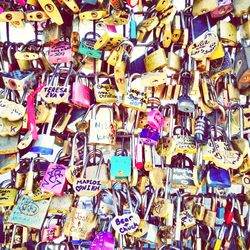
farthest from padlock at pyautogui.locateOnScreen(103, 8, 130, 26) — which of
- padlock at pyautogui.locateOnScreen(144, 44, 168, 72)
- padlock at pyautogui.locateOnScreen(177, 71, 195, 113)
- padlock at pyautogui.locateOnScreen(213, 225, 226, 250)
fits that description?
padlock at pyautogui.locateOnScreen(213, 225, 226, 250)

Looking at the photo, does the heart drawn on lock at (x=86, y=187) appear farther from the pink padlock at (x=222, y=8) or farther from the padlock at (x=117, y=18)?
the pink padlock at (x=222, y=8)

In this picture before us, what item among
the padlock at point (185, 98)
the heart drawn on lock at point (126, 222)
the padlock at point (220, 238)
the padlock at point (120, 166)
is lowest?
the padlock at point (220, 238)

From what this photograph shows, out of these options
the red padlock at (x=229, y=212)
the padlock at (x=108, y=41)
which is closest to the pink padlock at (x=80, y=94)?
the padlock at (x=108, y=41)

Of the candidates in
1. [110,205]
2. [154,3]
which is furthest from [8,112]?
[154,3]

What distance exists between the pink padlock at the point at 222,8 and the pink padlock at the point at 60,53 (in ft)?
1.31

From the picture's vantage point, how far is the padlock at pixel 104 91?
138 centimetres

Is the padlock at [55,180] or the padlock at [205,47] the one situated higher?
the padlock at [205,47]

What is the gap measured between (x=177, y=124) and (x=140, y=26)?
0.95ft

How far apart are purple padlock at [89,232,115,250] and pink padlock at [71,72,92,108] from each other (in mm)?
347

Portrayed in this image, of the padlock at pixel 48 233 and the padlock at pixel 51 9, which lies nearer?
the padlock at pixel 51 9

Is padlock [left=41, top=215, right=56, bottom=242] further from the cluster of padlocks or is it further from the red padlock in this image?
the red padlock

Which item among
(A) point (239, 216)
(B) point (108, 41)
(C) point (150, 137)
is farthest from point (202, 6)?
(A) point (239, 216)

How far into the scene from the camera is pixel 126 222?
1.38 metres

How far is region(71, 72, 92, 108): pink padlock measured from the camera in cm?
137
